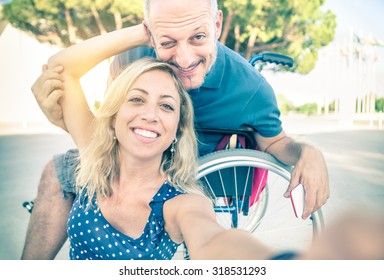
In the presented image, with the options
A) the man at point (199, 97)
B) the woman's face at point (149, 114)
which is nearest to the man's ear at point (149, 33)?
the man at point (199, 97)

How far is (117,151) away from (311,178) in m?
0.70

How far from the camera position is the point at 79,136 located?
4.85 feet

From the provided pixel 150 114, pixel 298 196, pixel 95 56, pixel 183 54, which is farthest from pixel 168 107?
pixel 298 196

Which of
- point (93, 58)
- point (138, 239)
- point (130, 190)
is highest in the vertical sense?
point (93, 58)

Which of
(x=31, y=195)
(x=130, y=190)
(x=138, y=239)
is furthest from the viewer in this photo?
(x=31, y=195)

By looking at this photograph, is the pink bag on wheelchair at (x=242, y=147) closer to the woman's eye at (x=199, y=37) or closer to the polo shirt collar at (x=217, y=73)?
the polo shirt collar at (x=217, y=73)

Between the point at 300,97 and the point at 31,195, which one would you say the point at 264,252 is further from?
the point at 31,195

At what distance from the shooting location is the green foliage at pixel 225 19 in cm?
161

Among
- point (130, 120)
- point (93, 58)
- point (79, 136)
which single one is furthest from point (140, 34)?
point (79, 136)

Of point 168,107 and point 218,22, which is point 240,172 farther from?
point 218,22

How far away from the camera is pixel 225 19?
1664mm

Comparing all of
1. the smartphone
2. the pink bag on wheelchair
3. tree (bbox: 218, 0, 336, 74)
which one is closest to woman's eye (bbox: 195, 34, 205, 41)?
tree (bbox: 218, 0, 336, 74)
